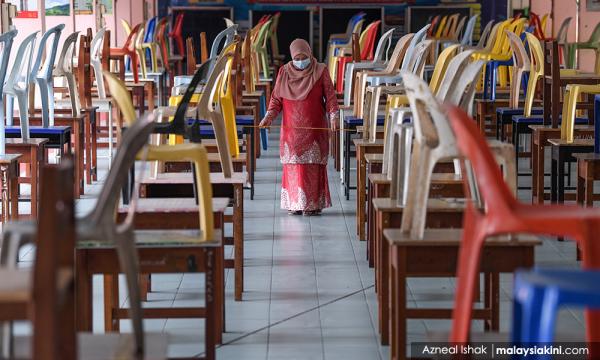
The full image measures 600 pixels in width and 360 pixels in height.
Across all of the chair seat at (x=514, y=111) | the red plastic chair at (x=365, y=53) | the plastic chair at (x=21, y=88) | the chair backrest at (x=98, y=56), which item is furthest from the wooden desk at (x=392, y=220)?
the red plastic chair at (x=365, y=53)

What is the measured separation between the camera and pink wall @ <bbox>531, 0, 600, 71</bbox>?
1503 centimetres

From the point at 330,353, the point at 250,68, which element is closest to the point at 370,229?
the point at 330,353

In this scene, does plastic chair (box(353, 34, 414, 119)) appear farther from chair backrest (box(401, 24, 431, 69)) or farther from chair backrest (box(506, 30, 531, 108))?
chair backrest (box(506, 30, 531, 108))

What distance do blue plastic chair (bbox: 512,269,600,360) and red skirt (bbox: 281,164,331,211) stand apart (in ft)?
18.7

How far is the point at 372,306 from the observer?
5.68 m

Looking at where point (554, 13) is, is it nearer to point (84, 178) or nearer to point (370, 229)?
point (84, 178)

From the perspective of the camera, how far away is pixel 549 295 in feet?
8.03

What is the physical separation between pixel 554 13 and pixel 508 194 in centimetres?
1479

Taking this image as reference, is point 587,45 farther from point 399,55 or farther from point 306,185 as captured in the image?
point 306,185

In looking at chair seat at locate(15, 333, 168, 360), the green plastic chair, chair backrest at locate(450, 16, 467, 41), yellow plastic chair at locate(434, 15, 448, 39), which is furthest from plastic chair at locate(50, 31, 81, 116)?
yellow plastic chair at locate(434, 15, 448, 39)

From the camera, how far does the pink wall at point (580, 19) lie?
49.3ft

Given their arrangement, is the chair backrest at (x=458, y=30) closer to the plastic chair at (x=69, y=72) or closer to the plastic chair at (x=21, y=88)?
the plastic chair at (x=69, y=72)

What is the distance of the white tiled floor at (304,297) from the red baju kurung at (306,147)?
7.4 inches

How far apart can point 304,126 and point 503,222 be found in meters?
5.15
